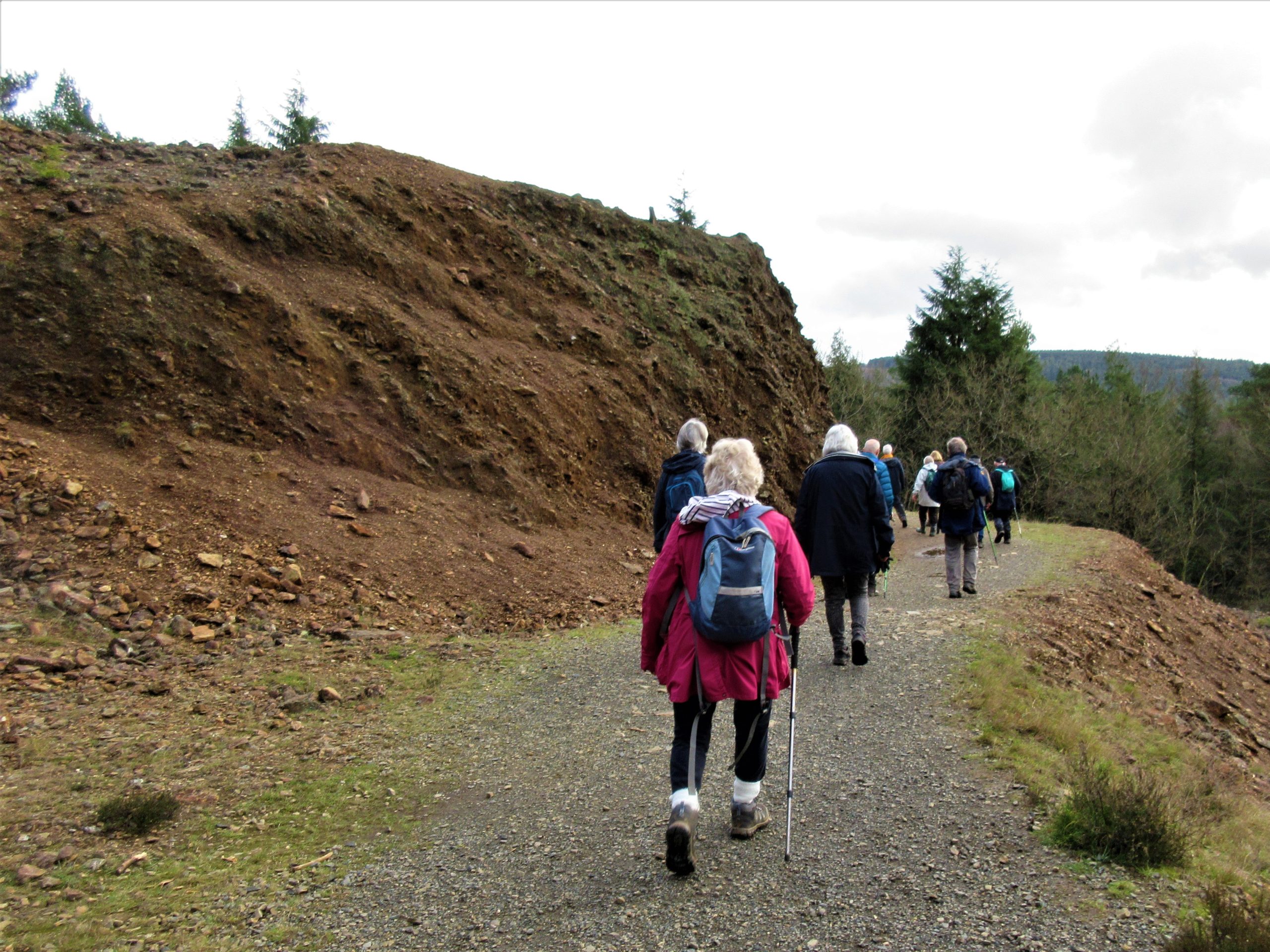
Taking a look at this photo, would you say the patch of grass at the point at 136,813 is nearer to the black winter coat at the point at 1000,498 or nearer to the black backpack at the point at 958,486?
the black backpack at the point at 958,486

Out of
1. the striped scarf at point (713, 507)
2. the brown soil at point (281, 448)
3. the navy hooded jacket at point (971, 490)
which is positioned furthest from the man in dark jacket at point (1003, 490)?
the striped scarf at point (713, 507)

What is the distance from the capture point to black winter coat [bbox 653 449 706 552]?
708 centimetres

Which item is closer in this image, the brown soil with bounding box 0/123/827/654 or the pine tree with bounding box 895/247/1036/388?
the brown soil with bounding box 0/123/827/654

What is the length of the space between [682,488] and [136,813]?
4399 millimetres

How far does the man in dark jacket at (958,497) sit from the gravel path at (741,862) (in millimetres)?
4673

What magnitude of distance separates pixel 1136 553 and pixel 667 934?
23.7 metres

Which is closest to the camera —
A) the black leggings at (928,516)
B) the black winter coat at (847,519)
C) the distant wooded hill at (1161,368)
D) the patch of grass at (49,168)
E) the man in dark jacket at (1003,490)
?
the black winter coat at (847,519)

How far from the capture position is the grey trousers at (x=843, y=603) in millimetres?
8008

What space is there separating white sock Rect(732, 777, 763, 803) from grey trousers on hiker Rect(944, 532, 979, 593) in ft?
26.4

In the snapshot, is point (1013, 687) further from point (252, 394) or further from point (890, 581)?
point (252, 394)

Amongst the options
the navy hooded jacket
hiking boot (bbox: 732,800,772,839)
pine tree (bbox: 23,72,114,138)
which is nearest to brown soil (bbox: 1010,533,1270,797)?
the navy hooded jacket

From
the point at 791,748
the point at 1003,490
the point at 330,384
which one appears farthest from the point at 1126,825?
the point at 1003,490

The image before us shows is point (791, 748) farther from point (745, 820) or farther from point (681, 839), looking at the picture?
point (681, 839)

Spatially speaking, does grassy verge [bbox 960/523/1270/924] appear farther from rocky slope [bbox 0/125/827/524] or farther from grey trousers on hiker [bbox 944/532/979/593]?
rocky slope [bbox 0/125/827/524]
